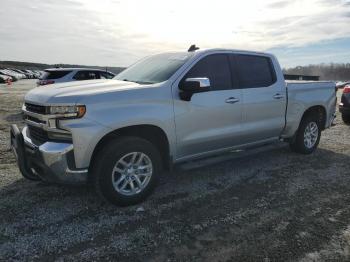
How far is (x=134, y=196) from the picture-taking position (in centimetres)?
447

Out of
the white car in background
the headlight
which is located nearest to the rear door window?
the white car in background

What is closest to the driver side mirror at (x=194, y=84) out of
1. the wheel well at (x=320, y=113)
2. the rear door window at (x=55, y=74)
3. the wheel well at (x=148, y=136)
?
the wheel well at (x=148, y=136)

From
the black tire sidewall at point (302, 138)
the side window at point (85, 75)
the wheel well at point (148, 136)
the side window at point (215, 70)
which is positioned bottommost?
the black tire sidewall at point (302, 138)

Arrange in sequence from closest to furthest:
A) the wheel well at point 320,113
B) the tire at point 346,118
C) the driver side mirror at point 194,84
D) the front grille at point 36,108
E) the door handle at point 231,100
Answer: the front grille at point 36,108, the driver side mirror at point 194,84, the door handle at point 231,100, the wheel well at point 320,113, the tire at point 346,118

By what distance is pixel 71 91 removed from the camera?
13.8ft

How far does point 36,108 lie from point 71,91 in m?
0.47

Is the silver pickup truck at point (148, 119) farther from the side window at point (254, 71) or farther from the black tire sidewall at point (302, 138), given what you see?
the black tire sidewall at point (302, 138)

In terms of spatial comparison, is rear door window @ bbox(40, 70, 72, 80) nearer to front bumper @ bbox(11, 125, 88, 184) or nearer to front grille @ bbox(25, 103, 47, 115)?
front grille @ bbox(25, 103, 47, 115)

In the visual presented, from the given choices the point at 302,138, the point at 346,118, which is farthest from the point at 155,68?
the point at 346,118

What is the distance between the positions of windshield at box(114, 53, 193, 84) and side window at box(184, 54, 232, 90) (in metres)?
0.21

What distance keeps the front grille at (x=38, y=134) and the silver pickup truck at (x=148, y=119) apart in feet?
0.04

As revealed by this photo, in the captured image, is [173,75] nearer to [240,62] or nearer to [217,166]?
[240,62]

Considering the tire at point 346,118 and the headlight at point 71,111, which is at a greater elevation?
the headlight at point 71,111

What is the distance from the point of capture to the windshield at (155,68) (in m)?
4.95
